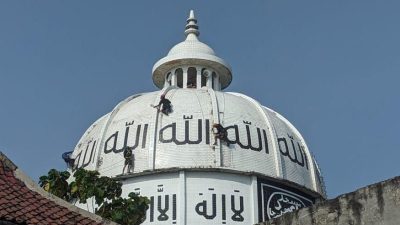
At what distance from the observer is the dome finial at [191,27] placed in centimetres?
4398

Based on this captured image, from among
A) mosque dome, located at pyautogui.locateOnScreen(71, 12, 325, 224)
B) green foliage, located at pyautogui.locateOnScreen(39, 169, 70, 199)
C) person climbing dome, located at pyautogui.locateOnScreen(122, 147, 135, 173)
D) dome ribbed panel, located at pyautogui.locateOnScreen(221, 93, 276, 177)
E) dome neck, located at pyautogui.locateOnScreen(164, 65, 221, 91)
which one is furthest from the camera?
dome neck, located at pyautogui.locateOnScreen(164, 65, 221, 91)

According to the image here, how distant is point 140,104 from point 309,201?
23.4 ft

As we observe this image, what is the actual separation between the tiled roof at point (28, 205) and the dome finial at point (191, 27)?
31778mm

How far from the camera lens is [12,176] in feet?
40.2

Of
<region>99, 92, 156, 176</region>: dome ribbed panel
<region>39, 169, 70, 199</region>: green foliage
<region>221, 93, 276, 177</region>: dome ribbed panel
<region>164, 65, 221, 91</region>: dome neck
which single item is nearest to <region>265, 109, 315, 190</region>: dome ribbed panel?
<region>221, 93, 276, 177</region>: dome ribbed panel

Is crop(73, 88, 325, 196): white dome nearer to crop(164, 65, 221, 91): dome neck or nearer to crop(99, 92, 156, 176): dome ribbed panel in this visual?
crop(99, 92, 156, 176): dome ribbed panel

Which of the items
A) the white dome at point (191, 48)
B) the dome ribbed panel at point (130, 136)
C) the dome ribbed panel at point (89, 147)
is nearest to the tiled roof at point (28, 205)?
the dome ribbed panel at point (130, 136)

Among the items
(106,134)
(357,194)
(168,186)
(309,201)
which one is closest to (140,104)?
(106,134)

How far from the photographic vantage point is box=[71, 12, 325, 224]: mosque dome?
33.0 meters

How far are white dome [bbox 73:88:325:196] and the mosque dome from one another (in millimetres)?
35

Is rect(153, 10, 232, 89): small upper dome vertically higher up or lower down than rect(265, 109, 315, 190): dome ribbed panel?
higher up

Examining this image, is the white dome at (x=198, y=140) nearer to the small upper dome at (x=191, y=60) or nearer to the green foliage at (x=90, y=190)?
the small upper dome at (x=191, y=60)

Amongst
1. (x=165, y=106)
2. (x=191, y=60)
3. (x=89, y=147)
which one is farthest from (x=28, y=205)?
(x=191, y=60)

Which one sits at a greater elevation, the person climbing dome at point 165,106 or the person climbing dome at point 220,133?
the person climbing dome at point 165,106
